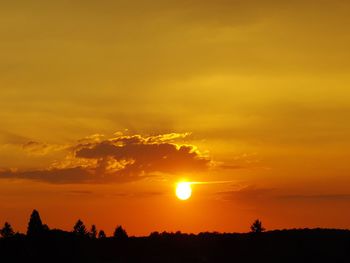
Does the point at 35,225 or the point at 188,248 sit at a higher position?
the point at 35,225

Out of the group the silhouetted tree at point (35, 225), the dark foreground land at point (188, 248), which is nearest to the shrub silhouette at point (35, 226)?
the silhouetted tree at point (35, 225)

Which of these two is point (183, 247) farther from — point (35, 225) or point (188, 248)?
point (35, 225)

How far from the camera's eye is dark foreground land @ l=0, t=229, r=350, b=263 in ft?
280

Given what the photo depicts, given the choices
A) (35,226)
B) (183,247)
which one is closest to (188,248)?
(183,247)

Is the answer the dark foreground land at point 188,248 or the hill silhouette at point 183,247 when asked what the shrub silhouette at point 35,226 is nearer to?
the hill silhouette at point 183,247

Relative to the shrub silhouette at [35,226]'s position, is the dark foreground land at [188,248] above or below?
below

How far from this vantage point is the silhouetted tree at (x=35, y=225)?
288 ft

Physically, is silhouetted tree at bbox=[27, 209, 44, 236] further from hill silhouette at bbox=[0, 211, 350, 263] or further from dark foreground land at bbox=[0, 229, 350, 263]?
dark foreground land at bbox=[0, 229, 350, 263]

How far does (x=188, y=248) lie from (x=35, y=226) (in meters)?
19.7

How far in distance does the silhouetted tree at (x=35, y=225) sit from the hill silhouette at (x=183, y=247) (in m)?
0.13

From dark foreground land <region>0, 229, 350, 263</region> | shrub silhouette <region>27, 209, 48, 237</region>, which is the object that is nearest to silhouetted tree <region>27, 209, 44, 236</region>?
shrub silhouette <region>27, 209, 48, 237</region>

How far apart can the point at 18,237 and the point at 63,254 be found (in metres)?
6.71

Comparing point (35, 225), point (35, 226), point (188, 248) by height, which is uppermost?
point (35, 225)

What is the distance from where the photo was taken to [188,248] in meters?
87.5
